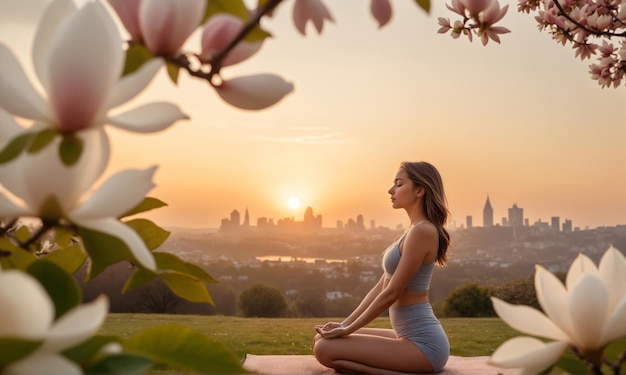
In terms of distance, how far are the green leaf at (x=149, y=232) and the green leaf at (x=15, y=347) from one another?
0.80 feet

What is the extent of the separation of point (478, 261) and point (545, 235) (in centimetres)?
761

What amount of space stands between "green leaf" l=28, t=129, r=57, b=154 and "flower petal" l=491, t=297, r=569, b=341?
0.27 metres

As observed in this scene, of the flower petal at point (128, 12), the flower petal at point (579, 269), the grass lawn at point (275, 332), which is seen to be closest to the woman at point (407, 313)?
the grass lawn at point (275, 332)

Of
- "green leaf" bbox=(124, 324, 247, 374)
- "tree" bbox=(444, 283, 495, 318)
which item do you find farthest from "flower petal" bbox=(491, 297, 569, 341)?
"tree" bbox=(444, 283, 495, 318)

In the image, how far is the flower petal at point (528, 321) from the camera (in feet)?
1.27

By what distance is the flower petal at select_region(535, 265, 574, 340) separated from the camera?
1.29ft

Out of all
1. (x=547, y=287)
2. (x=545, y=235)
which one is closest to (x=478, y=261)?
(x=545, y=235)

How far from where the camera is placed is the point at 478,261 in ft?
74.6

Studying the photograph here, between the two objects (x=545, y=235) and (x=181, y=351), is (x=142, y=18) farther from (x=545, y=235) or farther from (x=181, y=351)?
(x=545, y=235)

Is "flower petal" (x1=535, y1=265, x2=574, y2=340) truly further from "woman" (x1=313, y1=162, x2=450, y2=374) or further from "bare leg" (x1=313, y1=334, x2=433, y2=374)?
"bare leg" (x1=313, y1=334, x2=433, y2=374)

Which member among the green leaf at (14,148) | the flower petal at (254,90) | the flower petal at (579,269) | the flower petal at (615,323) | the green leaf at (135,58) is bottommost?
the flower petal at (615,323)

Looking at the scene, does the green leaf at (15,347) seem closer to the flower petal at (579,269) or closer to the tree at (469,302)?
the flower petal at (579,269)

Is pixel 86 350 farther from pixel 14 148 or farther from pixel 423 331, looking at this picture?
pixel 423 331

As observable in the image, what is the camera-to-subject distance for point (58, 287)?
330 millimetres
